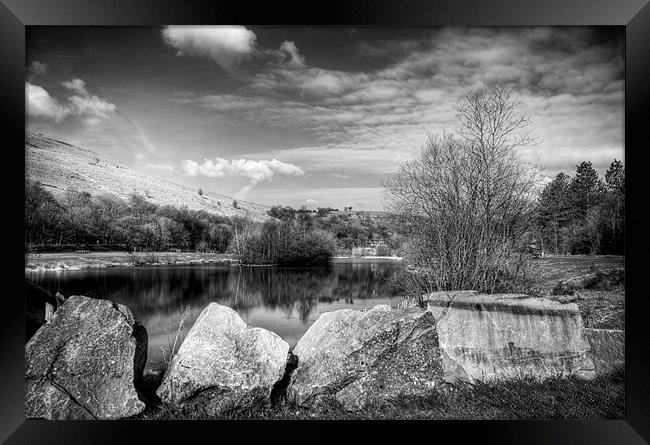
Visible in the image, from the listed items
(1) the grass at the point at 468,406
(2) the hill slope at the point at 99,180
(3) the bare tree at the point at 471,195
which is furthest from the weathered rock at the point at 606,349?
(2) the hill slope at the point at 99,180

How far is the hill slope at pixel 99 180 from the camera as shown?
414cm

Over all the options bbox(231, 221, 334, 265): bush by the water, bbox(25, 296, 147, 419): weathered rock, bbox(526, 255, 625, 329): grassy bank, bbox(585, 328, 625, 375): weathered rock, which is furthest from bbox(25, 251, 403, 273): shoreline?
bbox(585, 328, 625, 375): weathered rock

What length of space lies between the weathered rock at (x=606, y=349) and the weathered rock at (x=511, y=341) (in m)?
0.23

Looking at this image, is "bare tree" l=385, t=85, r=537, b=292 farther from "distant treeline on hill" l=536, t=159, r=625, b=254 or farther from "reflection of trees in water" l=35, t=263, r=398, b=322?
"reflection of trees in water" l=35, t=263, r=398, b=322

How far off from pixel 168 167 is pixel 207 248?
1.08m

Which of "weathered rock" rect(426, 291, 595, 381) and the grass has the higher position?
"weathered rock" rect(426, 291, 595, 381)

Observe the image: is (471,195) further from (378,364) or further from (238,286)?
(238,286)

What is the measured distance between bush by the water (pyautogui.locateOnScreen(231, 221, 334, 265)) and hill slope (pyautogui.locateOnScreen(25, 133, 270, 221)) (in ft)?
0.65

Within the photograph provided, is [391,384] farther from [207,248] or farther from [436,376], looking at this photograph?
→ [207,248]

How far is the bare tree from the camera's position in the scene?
427cm

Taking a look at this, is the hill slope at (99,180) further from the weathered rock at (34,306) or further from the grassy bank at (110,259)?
the weathered rock at (34,306)
